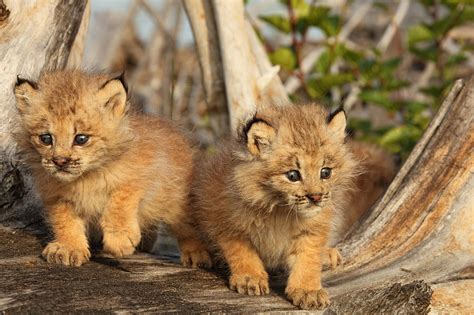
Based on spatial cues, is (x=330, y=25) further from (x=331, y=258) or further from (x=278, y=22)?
(x=331, y=258)

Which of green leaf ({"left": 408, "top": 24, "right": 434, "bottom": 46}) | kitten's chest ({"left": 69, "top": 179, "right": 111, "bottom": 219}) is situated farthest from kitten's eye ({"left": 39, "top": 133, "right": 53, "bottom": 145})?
green leaf ({"left": 408, "top": 24, "right": 434, "bottom": 46})

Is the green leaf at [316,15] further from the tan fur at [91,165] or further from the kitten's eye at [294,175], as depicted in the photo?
the kitten's eye at [294,175]

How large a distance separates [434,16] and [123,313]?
545cm

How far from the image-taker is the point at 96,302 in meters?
3.97

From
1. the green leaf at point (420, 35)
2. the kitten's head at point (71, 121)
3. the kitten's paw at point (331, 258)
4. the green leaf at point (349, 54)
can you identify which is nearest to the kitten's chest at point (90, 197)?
the kitten's head at point (71, 121)

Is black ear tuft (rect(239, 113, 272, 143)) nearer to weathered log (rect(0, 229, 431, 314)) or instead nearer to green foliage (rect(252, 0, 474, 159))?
weathered log (rect(0, 229, 431, 314))

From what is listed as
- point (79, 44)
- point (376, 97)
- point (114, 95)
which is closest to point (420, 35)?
point (376, 97)

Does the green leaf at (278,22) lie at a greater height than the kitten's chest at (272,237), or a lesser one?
greater

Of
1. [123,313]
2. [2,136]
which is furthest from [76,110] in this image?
[123,313]

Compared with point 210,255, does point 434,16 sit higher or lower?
higher

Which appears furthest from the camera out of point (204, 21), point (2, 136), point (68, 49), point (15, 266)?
point (204, 21)

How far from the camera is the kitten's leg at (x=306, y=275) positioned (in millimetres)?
4473

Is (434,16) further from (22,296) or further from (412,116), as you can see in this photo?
(22,296)

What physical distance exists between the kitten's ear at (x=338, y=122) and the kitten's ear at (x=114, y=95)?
1.34 meters
